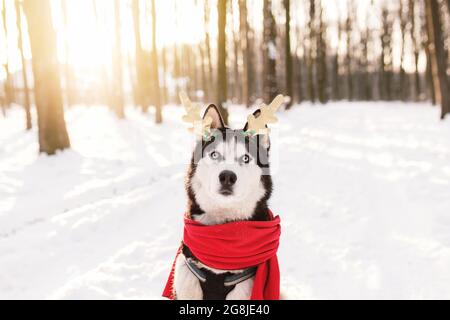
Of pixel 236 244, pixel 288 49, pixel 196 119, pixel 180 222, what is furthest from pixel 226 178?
pixel 288 49

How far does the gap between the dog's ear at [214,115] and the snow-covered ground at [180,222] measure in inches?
84.1

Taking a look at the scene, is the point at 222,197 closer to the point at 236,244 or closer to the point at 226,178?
the point at 226,178

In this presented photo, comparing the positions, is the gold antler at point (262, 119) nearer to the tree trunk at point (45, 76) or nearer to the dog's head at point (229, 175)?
the dog's head at point (229, 175)

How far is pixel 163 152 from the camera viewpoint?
Result: 43.4 ft

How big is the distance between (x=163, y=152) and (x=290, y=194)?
19.2ft

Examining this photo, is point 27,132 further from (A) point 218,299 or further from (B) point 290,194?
(A) point 218,299

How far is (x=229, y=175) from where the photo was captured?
3162 mm

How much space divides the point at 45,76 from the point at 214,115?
9.19 meters

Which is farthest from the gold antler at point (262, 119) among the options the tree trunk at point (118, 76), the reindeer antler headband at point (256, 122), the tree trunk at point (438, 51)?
the tree trunk at point (118, 76)

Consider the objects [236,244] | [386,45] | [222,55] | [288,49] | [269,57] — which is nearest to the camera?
[236,244]

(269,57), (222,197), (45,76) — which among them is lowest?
(222,197)

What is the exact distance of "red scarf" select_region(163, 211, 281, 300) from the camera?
3.36 m

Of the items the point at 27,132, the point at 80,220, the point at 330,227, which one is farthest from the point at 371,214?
the point at 27,132
